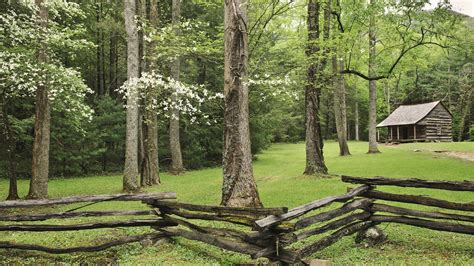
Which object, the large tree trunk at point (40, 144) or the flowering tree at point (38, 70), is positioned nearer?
the flowering tree at point (38, 70)

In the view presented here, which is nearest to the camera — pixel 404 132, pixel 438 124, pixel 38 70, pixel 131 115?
pixel 38 70

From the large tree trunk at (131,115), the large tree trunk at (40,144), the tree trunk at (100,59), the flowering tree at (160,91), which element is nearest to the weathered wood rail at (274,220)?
the flowering tree at (160,91)

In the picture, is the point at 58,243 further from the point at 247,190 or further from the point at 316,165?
the point at 316,165

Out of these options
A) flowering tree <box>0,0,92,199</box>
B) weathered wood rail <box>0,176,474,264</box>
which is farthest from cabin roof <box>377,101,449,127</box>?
flowering tree <box>0,0,92,199</box>

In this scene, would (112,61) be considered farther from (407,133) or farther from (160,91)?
(407,133)

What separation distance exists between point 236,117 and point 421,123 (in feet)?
125

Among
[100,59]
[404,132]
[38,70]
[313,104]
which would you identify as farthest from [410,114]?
[38,70]

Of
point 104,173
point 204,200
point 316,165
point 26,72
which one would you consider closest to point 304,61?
point 316,165

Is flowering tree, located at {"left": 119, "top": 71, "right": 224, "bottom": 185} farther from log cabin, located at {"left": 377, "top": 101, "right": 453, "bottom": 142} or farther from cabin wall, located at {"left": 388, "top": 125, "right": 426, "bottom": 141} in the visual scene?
cabin wall, located at {"left": 388, "top": 125, "right": 426, "bottom": 141}

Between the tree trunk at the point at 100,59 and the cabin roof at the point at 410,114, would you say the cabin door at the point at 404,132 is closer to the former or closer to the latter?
the cabin roof at the point at 410,114

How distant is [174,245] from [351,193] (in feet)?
11.8

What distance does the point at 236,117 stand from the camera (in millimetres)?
8820

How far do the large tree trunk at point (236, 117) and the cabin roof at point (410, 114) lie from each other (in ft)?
121

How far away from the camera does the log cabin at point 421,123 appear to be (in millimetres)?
40844
